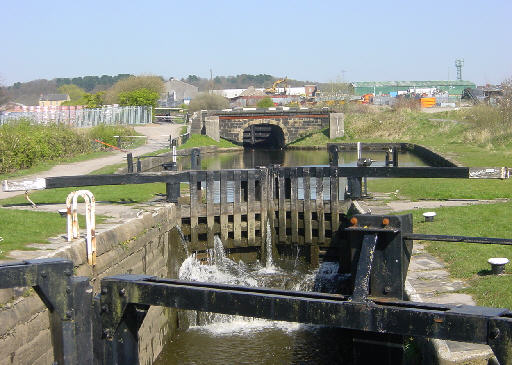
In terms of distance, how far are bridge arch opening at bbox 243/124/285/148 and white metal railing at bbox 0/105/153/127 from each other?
7.41m

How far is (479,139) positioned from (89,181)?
2404 cm

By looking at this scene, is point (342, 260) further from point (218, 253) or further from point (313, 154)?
point (313, 154)

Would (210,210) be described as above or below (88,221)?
below

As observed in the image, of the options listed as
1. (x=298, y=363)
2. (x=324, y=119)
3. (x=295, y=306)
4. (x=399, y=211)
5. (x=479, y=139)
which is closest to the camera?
(x=295, y=306)

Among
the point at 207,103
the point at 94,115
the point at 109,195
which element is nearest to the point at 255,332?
the point at 109,195

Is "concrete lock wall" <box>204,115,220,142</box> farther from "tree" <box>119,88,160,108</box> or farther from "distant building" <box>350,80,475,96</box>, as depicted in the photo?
"distant building" <box>350,80,475,96</box>

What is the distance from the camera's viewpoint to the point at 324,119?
155ft

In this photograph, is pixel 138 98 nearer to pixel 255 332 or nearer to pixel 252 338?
pixel 255 332

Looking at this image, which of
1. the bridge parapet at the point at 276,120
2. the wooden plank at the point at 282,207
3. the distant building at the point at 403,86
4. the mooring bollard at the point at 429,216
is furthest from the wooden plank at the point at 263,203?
the distant building at the point at 403,86

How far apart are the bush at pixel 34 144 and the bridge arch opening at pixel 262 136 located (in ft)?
80.3

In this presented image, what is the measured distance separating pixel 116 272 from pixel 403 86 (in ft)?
410

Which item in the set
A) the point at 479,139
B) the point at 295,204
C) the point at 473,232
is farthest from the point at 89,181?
the point at 479,139

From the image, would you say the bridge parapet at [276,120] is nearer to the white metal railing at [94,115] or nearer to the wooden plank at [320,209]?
the white metal railing at [94,115]

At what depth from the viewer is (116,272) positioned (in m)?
10.3
